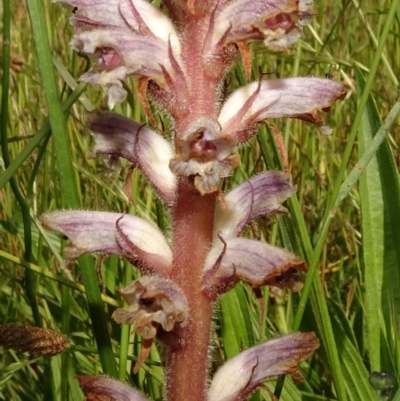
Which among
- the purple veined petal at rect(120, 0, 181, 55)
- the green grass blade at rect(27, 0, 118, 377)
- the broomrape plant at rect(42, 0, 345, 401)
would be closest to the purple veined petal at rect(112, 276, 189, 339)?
the broomrape plant at rect(42, 0, 345, 401)

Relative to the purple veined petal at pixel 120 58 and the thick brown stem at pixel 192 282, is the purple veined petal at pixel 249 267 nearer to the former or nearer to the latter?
the thick brown stem at pixel 192 282

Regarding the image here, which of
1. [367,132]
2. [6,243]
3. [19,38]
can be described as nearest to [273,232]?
[367,132]

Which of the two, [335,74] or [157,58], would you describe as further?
[335,74]

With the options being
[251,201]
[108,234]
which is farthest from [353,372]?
[108,234]

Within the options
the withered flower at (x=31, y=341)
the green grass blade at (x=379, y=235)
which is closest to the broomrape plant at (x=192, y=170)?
the withered flower at (x=31, y=341)

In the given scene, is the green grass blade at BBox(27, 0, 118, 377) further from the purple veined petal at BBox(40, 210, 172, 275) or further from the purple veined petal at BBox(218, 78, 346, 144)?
the purple veined petal at BBox(218, 78, 346, 144)

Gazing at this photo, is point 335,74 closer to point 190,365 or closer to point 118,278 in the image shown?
point 118,278
